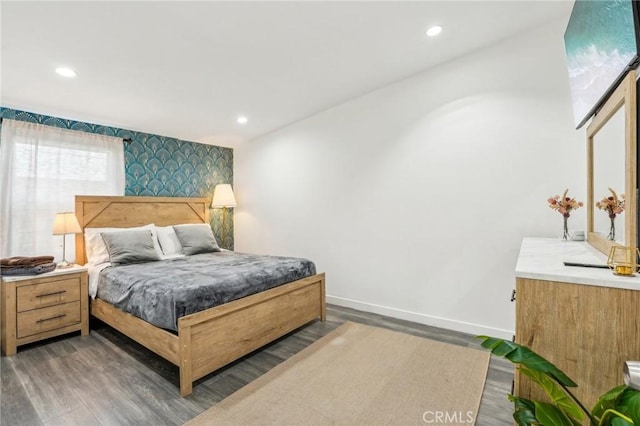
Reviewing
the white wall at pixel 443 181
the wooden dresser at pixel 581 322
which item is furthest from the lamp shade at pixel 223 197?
the wooden dresser at pixel 581 322

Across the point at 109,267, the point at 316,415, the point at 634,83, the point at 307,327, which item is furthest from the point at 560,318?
the point at 109,267

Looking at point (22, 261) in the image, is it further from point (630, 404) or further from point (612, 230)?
point (612, 230)

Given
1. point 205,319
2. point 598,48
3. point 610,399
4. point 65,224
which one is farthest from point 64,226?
point 598,48

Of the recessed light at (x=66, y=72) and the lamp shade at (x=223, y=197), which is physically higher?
the recessed light at (x=66, y=72)

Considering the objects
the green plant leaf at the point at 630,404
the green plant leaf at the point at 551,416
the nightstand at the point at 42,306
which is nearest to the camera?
the green plant leaf at the point at 630,404

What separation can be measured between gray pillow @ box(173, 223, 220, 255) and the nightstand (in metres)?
1.06

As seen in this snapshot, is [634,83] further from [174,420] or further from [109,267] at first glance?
[109,267]

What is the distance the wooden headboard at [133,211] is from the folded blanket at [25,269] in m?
0.63

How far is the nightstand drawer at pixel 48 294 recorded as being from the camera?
2.59 meters

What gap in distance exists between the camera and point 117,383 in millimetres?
2104

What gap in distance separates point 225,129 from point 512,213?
144 inches

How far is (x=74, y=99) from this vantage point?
295cm

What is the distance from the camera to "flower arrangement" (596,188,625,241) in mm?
1460

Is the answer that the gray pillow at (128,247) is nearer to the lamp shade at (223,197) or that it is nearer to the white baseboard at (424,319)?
the lamp shade at (223,197)
